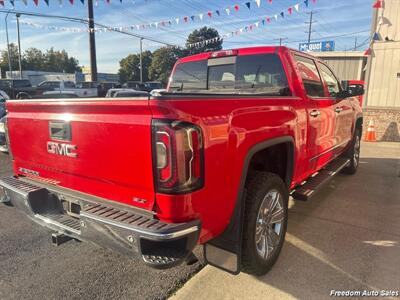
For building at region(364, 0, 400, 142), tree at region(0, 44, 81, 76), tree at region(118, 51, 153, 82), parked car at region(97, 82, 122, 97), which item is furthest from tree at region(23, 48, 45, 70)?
building at region(364, 0, 400, 142)

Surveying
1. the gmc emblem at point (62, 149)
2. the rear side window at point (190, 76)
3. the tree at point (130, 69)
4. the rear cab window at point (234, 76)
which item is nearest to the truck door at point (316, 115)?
the rear cab window at point (234, 76)

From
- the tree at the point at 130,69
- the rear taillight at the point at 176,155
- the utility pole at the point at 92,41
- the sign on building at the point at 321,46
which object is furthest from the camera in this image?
the tree at the point at 130,69

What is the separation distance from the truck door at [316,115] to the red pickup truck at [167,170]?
0.09 m

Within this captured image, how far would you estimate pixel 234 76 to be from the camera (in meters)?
4.21

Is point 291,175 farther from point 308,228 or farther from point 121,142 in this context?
point 121,142

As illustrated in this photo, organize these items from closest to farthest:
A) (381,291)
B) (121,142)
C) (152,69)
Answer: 1. (121,142)
2. (381,291)
3. (152,69)

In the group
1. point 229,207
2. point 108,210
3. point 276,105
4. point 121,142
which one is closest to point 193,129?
point 121,142

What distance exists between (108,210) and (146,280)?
38.0 inches

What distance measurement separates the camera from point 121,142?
85.0 inches

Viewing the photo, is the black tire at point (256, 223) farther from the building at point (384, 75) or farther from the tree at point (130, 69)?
the tree at point (130, 69)

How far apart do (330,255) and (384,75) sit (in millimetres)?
9555

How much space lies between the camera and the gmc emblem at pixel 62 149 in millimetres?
2486

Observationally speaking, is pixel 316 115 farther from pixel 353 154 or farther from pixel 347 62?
pixel 347 62

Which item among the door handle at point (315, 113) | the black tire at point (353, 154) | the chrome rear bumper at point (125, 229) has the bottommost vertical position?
the black tire at point (353, 154)
